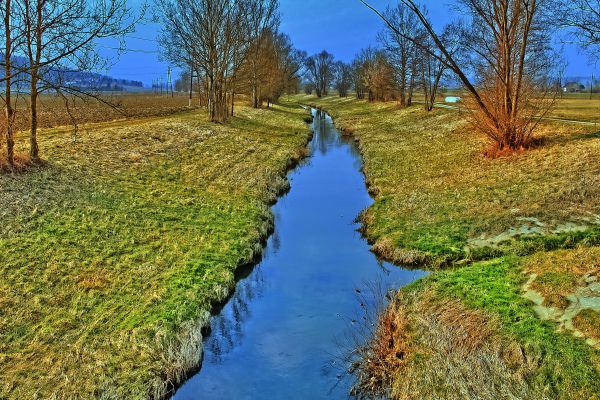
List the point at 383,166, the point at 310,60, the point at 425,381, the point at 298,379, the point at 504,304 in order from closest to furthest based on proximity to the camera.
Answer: the point at 425,381 < the point at 298,379 < the point at 504,304 < the point at 383,166 < the point at 310,60

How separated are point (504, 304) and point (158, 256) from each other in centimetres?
794

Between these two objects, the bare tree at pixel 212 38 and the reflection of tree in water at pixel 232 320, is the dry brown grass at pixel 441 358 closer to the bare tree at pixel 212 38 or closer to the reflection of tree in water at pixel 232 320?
the reflection of tree in water at pixel 232 320

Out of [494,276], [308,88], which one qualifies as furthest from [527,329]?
[308,88]

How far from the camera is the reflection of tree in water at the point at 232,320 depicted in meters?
9.01

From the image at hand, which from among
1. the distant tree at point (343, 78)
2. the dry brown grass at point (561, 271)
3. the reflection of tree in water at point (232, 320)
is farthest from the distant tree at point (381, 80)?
the dry brown grass at point (561, 271)

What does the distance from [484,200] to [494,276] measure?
577 cm

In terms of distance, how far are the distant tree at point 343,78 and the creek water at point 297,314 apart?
93348 mm

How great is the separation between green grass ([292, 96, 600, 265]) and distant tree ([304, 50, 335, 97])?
99.1m

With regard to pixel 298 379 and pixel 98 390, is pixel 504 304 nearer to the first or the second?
pixel 298 379

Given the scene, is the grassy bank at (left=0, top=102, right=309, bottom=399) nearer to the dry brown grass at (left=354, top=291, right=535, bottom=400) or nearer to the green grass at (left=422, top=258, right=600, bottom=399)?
the dry brown grass at (left=354, top=291, right=535, bottom=400)

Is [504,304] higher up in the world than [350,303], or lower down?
higher up

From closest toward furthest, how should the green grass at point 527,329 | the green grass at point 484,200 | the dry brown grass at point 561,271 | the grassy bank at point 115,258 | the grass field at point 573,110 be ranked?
the green grass at point 527,329 < the grassy bank at point 115,258 < the dry brown grass at point 561,271 < the green grass at point 484,200 < the grass field at point 573,110

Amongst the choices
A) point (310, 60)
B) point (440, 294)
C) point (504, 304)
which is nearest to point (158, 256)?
point (440, 294)

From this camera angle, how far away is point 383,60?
65.6 metres
